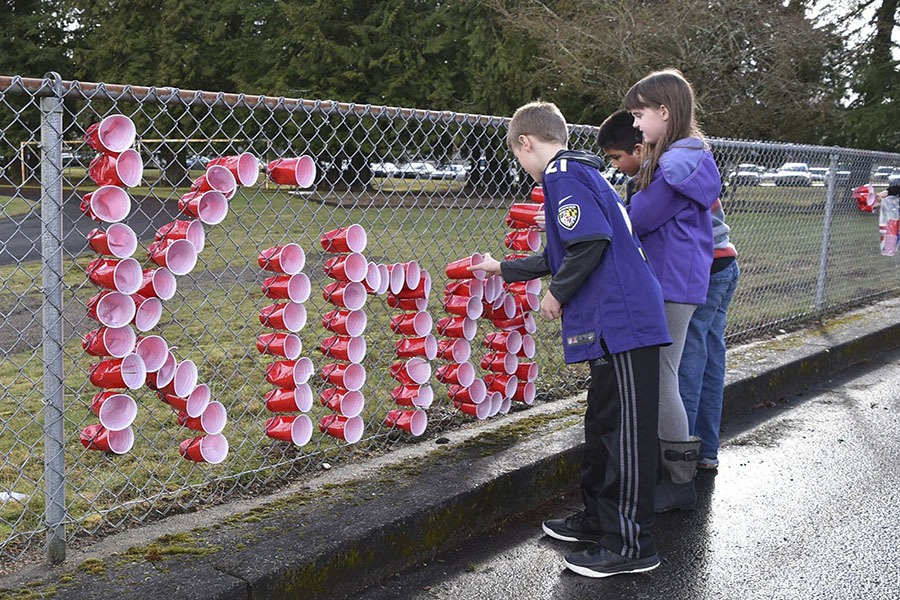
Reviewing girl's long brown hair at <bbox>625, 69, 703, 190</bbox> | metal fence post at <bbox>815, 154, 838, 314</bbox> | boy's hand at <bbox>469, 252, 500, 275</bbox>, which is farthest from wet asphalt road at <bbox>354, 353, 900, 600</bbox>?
metal fence post at <bbox>815, 154, 838, 314</bbox>

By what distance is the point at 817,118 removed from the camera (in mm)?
21281

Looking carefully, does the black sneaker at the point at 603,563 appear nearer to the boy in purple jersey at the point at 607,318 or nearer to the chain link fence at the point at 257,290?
the boy in purple jersey at the point at 607,318

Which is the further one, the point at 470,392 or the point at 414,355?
the point at 470,392

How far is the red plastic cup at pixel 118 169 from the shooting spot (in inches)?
109

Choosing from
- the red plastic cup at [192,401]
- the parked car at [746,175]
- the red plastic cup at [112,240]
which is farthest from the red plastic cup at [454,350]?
the parked car at [746,175]

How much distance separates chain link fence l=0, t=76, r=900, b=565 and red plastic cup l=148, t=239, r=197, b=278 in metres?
0.14

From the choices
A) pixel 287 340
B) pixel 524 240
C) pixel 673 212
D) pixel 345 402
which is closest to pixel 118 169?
pixel 287 340

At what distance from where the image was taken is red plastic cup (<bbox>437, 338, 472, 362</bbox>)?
4.20 meters

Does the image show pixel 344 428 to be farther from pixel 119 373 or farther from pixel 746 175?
pixel 746 175

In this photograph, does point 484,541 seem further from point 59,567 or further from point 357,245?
point 59,567

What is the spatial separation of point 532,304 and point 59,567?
2504mm

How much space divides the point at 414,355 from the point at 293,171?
3.73 ft

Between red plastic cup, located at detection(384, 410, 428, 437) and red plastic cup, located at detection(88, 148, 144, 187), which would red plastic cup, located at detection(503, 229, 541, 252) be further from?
red plastic cup, located at detection(88, 148, 144, 187)

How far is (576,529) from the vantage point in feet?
11.5
